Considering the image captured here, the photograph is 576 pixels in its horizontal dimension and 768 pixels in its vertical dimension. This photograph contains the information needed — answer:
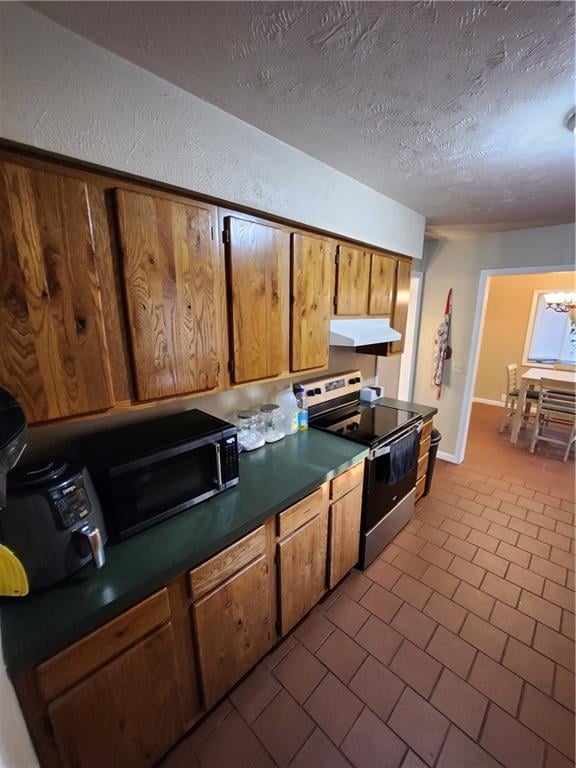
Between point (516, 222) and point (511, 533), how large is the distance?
2.59m

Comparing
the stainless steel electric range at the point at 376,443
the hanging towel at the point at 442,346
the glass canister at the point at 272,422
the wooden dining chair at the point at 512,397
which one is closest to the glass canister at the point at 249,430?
the glass canister at the point at 272,422

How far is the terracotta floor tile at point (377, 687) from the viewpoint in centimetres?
141

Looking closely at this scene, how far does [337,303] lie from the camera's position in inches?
80.7

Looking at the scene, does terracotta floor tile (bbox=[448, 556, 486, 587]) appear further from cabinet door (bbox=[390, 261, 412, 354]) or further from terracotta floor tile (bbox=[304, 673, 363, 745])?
cabinet door (bbox=[390, 261, 412, 354])

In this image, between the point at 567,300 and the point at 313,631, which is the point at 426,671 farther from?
the point at 567,300

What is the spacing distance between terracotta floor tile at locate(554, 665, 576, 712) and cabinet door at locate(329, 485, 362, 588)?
41.3 inches

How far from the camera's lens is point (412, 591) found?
77.8 inches

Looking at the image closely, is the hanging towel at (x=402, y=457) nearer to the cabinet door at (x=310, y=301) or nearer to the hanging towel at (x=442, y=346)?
the cabinet door at (x=310, y=301)

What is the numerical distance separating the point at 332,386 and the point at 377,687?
5.63 feet

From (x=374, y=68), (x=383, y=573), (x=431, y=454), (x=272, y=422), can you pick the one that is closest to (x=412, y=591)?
(x=383, y=573)

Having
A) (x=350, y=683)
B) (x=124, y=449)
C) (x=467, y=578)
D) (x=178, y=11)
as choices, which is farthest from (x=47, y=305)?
(x=467, y=578)

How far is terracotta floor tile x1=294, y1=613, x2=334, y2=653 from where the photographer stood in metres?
1.67

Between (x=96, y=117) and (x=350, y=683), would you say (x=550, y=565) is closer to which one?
(x=350, y=683)

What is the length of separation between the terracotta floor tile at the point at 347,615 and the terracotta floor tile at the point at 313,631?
0.05 m
